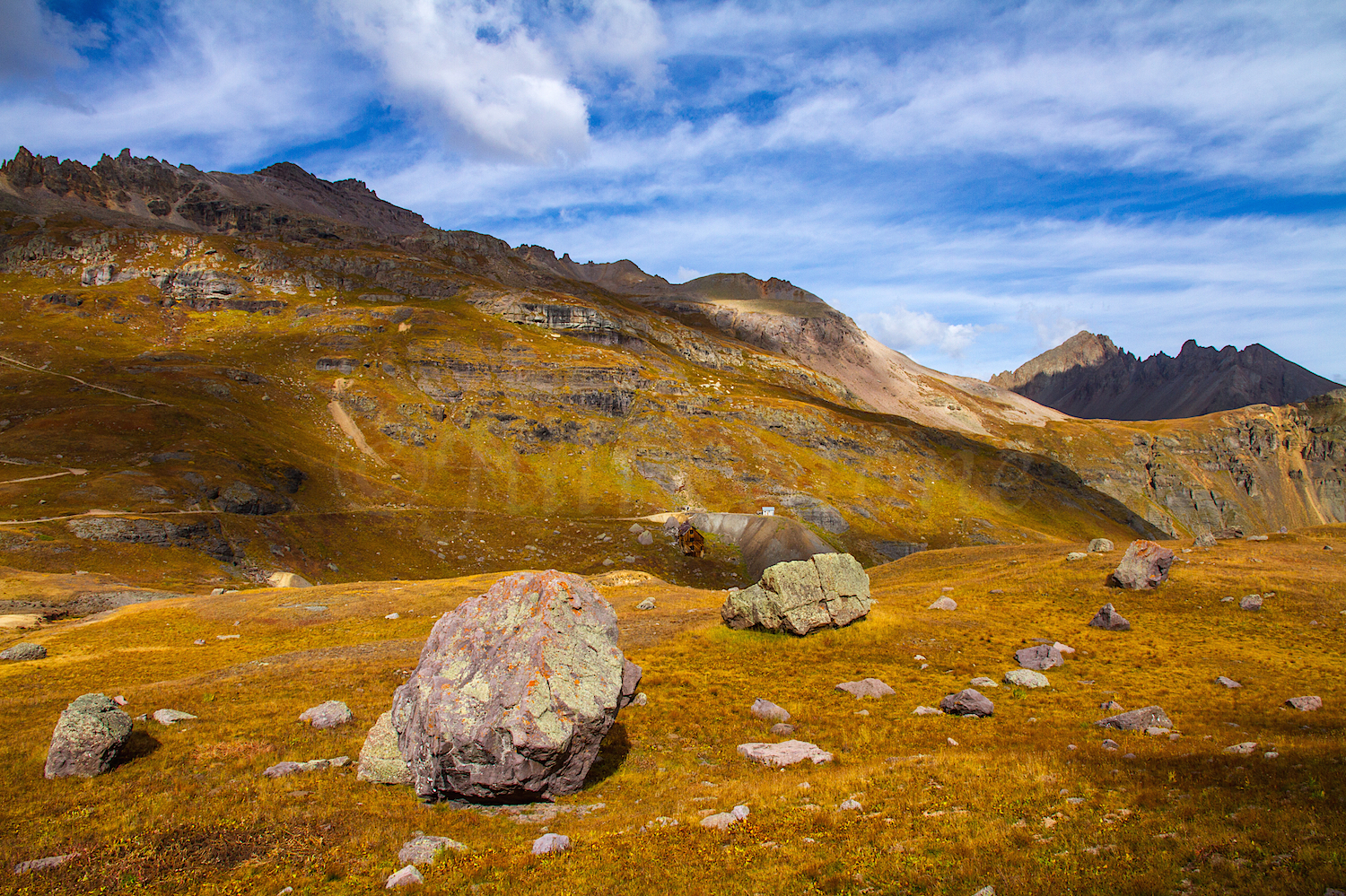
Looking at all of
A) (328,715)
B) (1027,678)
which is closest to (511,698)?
(328,715)

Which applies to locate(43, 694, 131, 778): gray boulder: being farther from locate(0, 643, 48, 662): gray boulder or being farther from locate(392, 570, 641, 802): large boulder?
locate(0, 643, 48, 662): gray boulder

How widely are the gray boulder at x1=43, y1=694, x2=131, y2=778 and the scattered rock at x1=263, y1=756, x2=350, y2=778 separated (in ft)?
16.7

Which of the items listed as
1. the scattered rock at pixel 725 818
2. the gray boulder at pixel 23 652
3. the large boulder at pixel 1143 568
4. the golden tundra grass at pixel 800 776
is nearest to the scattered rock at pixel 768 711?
the golden tundra grass at pixel 800 776

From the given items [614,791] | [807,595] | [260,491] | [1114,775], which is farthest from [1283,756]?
[260,491]

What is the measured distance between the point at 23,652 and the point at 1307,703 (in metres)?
72.4

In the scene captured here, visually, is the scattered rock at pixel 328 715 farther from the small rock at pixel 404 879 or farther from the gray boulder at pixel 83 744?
the small rock at pixel 404 879

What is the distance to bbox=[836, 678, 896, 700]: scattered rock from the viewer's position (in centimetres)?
3325

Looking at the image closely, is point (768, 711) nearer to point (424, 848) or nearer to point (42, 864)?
point (424, 848)

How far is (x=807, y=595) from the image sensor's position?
150ft

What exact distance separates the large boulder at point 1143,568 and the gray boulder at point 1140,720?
30123 mm

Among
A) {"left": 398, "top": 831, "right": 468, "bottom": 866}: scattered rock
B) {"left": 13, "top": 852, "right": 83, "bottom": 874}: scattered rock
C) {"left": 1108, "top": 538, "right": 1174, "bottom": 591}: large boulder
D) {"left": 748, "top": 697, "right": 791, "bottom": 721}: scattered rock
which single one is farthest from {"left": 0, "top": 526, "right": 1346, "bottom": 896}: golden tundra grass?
{"left": 1108, "top": 538, "right": 1174, "bottom": 591}: large boulder

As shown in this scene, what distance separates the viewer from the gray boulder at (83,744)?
19.9m

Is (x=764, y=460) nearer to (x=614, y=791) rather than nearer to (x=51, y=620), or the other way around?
(x=51, y=620)

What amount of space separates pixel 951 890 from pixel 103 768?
26.1m
